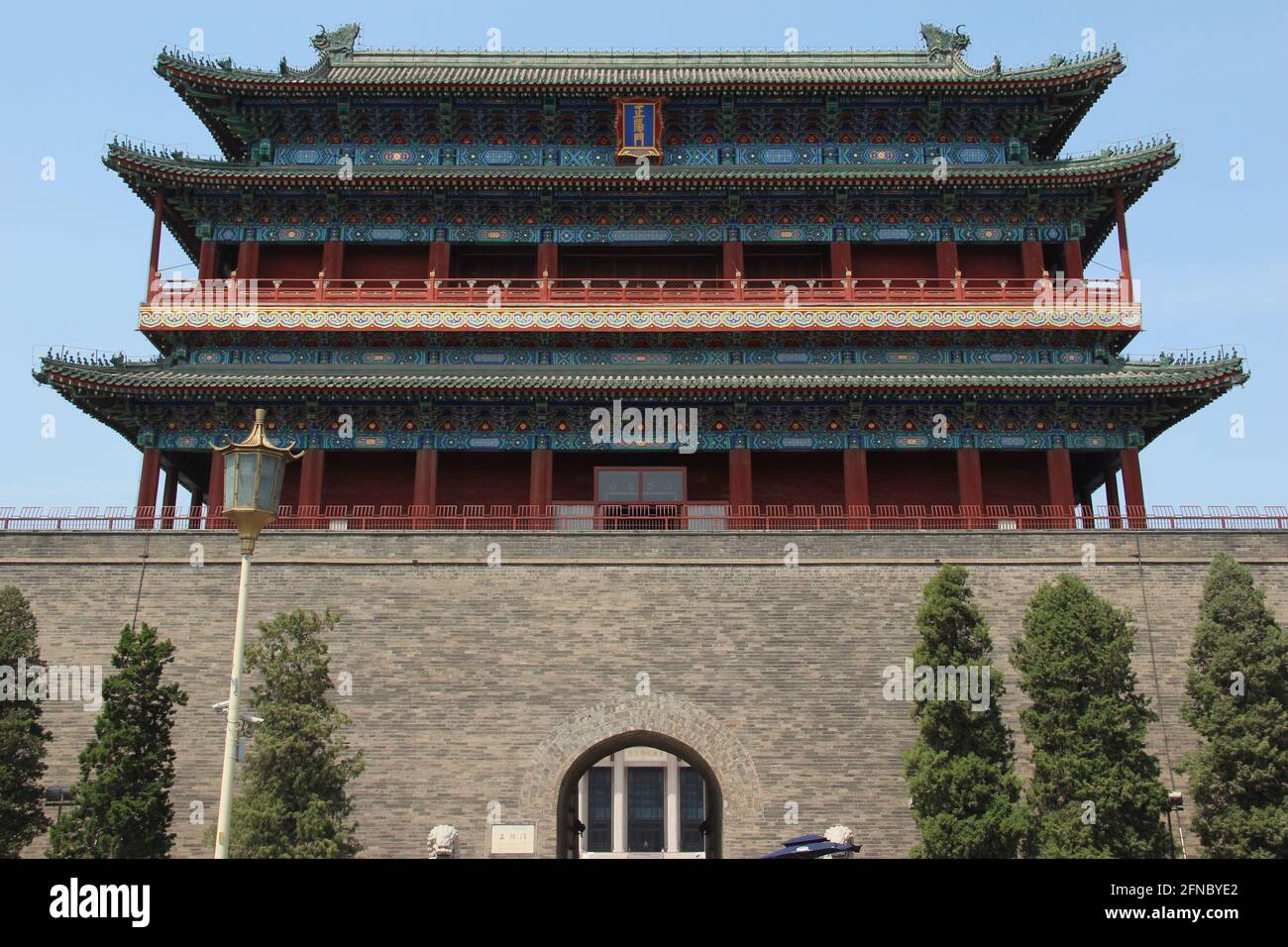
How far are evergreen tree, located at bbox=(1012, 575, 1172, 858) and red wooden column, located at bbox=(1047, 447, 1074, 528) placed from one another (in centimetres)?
752

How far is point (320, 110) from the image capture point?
96.0 feet

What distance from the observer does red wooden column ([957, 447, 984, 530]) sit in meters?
25.7

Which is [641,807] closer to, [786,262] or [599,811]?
[599,811]

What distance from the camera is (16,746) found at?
17.6m

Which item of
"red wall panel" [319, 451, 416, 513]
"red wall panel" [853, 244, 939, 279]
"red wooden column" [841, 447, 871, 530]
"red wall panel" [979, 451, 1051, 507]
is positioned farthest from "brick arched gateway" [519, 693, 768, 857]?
"red wall panel" [853, 244, 939, 279]

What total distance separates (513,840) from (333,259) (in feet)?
47.2

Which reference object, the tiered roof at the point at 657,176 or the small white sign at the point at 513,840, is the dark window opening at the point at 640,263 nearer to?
the tiered roof at the point at 657,176

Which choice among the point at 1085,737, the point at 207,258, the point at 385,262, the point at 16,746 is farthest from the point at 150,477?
the point at 1085,737

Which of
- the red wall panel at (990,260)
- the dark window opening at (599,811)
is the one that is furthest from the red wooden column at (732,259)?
the dark window opening at (599,811)

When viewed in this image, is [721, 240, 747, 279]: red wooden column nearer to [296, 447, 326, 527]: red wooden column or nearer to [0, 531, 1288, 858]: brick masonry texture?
[0, 531, 1288, 858]: brick masonry texture

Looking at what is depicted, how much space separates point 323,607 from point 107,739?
5.39 meters

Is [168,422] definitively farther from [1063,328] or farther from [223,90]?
[1063,328]

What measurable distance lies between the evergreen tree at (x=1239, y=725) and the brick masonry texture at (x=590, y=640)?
2.29 m
